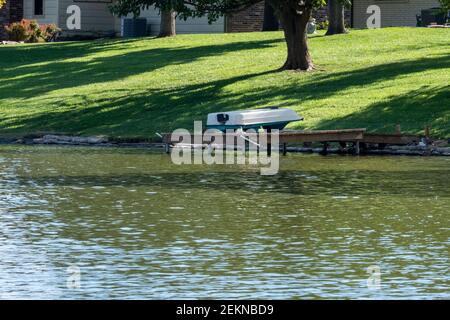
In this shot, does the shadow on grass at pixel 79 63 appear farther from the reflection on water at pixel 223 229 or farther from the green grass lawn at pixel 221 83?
the reflection on water at pixel 223 229

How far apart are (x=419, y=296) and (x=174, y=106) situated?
31.8m

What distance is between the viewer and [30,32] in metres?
76.5

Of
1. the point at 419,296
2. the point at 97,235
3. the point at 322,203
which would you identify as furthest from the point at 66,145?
the point at 419,296

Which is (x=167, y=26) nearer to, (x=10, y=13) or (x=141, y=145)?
(x=10, y=13)

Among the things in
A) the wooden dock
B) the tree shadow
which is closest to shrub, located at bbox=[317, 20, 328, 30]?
the tree shadow

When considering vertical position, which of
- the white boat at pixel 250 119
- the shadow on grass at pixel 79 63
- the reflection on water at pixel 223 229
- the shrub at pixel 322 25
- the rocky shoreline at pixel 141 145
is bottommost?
the reflection on water at pixel 223 229

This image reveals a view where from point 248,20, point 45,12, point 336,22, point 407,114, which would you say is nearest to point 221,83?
point 407,114

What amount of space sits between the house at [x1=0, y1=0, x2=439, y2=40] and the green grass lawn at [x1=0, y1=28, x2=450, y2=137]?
21.8ft

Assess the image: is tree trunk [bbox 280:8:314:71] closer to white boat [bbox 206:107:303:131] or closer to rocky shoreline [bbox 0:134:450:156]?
rocky shoreline [bbox 0:134:450:156]

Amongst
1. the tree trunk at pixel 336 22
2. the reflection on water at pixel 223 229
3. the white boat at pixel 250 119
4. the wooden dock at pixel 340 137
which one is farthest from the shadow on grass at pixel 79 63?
the reflection on water at pixel 223 229

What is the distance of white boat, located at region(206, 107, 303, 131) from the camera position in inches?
1721

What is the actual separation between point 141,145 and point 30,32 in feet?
102

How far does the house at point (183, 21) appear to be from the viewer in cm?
7538

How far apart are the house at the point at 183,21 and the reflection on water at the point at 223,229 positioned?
117 ft
